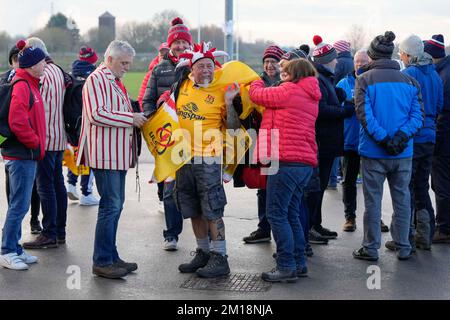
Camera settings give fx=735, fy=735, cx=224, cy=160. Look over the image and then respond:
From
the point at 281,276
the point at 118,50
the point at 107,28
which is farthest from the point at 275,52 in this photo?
the point at 107,28

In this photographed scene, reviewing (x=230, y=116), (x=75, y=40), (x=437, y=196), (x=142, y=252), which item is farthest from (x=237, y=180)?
(x=75, y=40)

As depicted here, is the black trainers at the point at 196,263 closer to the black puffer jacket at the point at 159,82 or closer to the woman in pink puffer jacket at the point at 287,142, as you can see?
the woman in pink puffer jacket at the point at 287,142

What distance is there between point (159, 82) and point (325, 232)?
2.33 metres

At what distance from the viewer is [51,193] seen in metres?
7.17

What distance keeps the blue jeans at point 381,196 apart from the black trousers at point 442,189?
0.91 metres

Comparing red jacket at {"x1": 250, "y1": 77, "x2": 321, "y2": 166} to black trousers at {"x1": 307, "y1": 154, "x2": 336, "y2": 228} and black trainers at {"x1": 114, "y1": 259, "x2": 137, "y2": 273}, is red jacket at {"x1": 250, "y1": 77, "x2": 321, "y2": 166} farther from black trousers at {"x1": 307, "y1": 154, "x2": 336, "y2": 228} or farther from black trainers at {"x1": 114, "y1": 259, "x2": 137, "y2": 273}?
black trainers at {"x1": 114, "y1": 259, "x2": 137, "y2": 273}

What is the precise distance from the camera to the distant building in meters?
58.6

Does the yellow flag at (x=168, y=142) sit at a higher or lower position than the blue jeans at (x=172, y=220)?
higher

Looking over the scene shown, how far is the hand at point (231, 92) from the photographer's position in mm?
6084

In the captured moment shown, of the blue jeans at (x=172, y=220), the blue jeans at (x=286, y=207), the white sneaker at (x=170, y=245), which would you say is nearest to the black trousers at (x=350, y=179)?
the blue jeans at (x=286, y=207)

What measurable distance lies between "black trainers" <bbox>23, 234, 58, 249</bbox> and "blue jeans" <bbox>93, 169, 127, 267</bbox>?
112 cm

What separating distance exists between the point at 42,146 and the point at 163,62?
173 cm

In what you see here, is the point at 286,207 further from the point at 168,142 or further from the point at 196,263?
the point at 168,142
